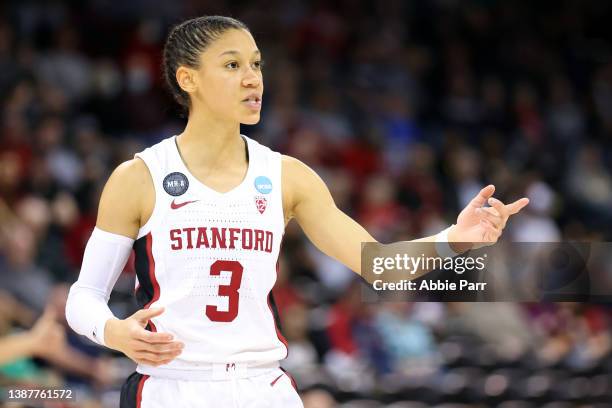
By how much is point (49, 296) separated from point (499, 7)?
968 cm

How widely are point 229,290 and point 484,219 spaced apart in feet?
3.30

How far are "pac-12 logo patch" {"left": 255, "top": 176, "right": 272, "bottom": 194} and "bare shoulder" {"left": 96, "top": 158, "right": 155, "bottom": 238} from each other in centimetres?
42

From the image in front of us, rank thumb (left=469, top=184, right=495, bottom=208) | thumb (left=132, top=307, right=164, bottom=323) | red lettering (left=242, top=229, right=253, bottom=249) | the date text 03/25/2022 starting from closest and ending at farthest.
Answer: thumb (left=132, top=307, right=164, bottom=323) < thumb (left=469, top=184, right=495, bottom=208) < red lettering (left=242, top=229, right=253, bottom=249) < the date text 03/25/2022

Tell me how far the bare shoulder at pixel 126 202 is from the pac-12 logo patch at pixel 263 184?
417 millimetres

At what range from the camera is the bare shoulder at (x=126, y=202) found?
4086 millimetres

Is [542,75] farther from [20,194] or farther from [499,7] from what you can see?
[20,194]

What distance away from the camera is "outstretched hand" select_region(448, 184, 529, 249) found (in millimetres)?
4012

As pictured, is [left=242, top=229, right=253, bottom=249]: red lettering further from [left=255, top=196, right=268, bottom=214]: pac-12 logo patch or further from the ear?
the ear

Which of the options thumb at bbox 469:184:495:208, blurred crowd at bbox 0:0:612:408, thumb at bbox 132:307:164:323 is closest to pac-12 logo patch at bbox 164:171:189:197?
thumb at bbox 132:307:164:323

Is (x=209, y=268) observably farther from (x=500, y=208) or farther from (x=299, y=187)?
(x=500, y=208)

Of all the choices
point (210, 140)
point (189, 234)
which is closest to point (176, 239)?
point (189, 234)

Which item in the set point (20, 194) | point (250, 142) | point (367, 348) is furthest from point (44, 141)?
point (250, 142)

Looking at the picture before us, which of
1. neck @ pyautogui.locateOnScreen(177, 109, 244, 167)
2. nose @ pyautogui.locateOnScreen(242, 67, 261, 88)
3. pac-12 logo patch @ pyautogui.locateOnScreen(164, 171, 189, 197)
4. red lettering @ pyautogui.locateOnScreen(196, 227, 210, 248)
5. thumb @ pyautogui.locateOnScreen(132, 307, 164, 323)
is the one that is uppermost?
nose @ pyautogui.locateOnScreen(242, 67, 261, 88)

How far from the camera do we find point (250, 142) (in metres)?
4.48
